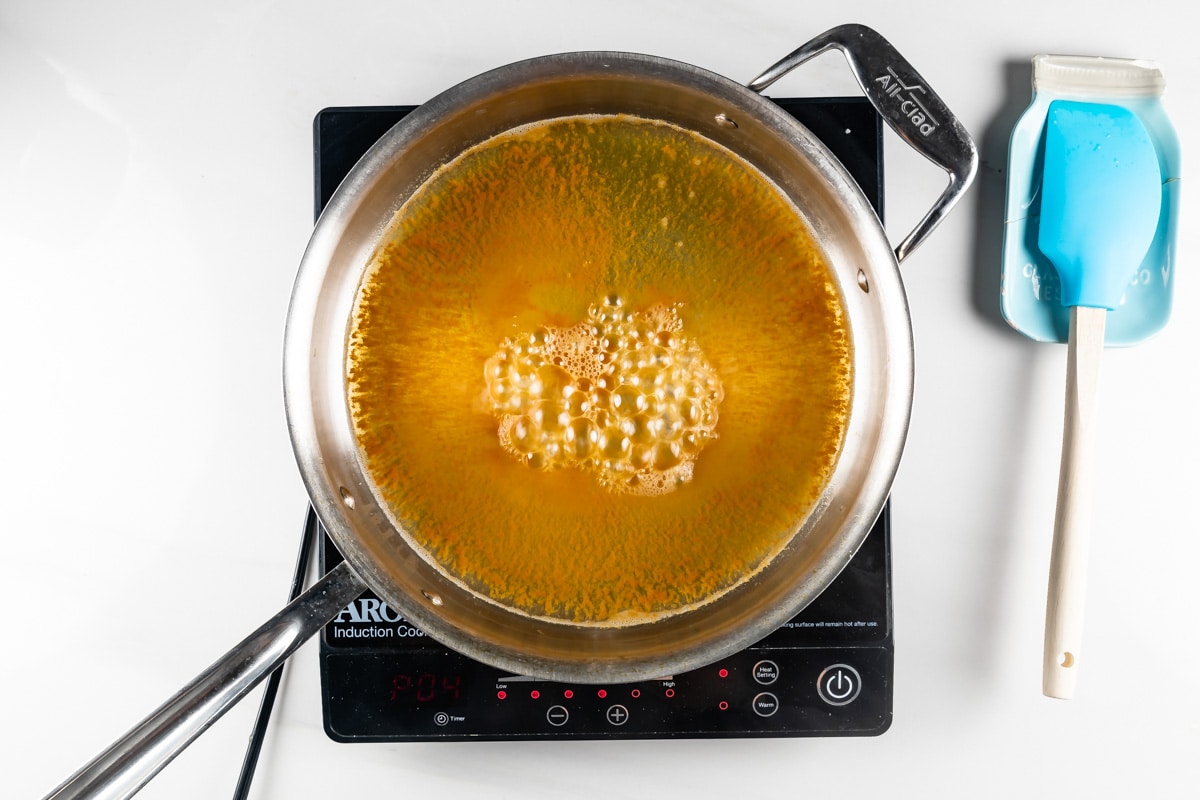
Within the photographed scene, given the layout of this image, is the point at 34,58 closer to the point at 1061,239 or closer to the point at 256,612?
the point at 256,612

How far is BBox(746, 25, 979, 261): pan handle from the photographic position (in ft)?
1.65

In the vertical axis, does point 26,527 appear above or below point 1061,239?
below

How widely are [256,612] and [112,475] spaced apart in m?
0.17

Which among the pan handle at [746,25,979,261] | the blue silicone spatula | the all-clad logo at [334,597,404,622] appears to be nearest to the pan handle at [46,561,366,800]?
the all-clad logo at [334,597,404,622]

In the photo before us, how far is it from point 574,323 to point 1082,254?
1.28 ft

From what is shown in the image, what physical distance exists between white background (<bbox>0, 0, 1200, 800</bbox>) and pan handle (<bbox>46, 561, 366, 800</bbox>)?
205mm

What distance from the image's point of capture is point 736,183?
521mm

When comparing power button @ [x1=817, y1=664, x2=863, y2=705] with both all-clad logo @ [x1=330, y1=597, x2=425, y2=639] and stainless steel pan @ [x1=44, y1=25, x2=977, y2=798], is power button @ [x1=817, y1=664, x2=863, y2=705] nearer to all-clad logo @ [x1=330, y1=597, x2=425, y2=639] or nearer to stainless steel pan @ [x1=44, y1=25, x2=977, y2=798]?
stainless steel pan @ [x1=44, y1=25, x2=977, y2=798]

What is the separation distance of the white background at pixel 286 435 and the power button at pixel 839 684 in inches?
3.2

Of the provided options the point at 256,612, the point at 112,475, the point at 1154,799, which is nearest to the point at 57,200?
the point at 112,475

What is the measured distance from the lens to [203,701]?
441mm

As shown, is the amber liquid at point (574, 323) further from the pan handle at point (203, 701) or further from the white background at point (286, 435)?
the white background at point (286, 435)

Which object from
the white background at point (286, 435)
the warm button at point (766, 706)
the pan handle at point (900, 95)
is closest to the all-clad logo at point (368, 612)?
the white background at point (286, 435)

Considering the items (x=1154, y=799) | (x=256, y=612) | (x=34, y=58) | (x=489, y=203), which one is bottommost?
(x=1154, y=799)
